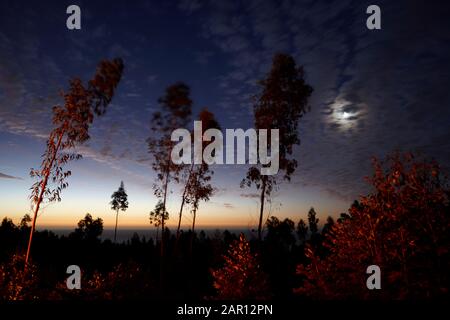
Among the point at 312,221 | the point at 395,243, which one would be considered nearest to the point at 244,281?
the point at 395,243

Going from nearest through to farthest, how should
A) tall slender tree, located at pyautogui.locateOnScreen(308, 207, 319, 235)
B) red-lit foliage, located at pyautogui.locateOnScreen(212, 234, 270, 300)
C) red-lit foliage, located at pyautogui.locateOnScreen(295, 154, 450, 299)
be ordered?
red-lit foliage, located at pyautogui.locateOnScreen(295, 154, 450, 299), red-lit foliage, located at pyautogui.locateOnScreen(212, 234, 270, 300), tall slender tree, located at pyautogui.locateOnScreen(308, 207, 319, 235)

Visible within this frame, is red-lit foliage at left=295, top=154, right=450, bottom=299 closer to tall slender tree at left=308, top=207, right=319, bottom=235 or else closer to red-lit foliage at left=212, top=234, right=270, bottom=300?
red-lit foliage at left=212, top=234, right=270, bottom=300

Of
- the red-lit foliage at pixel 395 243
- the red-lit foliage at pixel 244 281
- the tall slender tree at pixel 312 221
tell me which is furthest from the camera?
the tall slender tree at pixel 312 221

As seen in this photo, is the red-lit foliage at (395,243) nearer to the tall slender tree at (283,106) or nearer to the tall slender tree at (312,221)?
the tall slender tree at (283,106)

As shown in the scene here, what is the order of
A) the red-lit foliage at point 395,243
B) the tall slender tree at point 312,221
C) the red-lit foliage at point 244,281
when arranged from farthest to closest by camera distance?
the tall slender tree at point 312,221, the red-lit foliage at point 244,281, the red-lit foliage at point 395,243

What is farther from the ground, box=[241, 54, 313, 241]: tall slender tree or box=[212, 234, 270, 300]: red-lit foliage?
box=[241, 54, 313, 241]: tall slender tree

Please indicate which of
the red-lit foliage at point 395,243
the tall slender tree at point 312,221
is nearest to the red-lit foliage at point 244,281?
the red-lit foliage at point 395,243

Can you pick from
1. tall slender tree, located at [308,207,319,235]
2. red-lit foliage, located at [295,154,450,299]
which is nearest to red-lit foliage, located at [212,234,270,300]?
red-lit foliage, located at [295,154,450,299]

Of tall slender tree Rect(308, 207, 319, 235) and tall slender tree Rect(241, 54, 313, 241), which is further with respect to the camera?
tall slender tree Rect(308, 207, 319, 235)

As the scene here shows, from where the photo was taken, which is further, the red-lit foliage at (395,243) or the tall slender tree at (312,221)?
the tall slender tree at (312,221)

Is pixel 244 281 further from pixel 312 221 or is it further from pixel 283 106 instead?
pixel 312 221

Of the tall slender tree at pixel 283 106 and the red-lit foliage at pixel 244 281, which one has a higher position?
the tall slender tree at pixel 283 106
